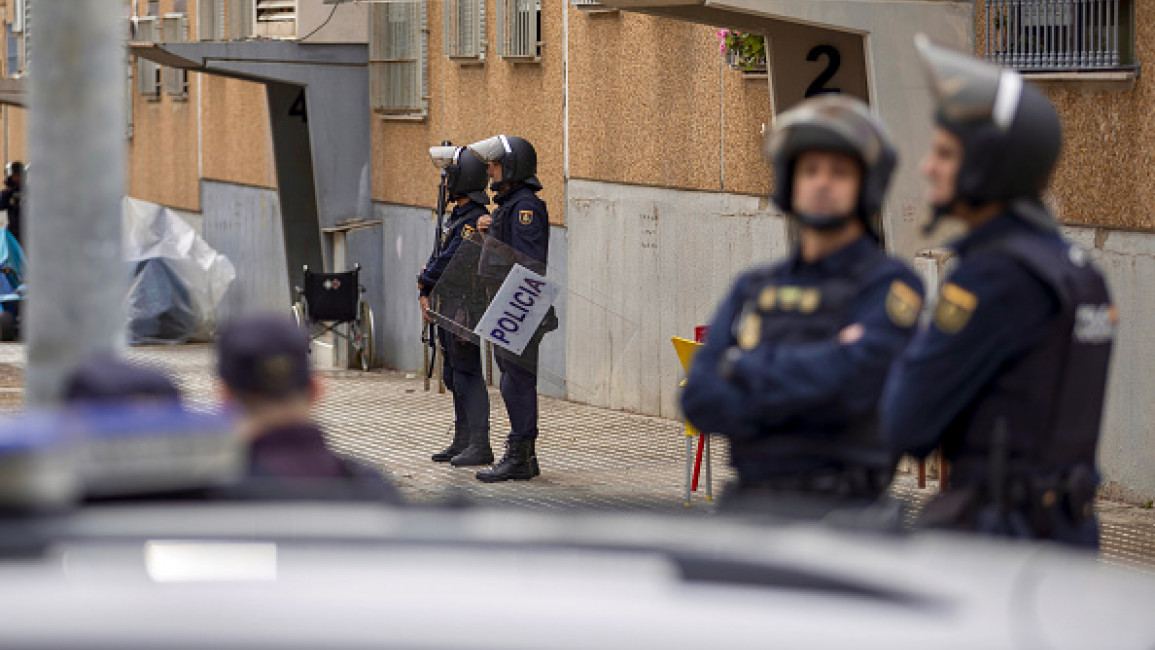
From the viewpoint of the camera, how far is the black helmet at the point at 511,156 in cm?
1110

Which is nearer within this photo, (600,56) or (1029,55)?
(1029,55)

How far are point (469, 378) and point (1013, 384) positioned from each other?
8.03 metres

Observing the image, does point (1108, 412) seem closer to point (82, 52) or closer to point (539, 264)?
point (539, 264)

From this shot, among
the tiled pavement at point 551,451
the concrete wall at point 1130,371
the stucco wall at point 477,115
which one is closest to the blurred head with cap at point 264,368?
the tiled pavement at point 551,451

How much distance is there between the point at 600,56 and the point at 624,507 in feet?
43.7

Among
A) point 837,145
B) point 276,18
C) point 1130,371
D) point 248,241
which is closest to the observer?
point 837,145

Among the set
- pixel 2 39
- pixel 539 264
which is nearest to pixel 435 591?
pixel 539 264

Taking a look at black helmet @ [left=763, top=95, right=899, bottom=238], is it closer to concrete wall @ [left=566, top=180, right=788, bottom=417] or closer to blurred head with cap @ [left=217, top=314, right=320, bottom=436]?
blurred head with cap @ [left=217, top=314, right=320, bottom=436]

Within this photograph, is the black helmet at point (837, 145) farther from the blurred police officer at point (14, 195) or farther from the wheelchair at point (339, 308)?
the blurred police officer at point (14, 195)

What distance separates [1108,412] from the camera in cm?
1019

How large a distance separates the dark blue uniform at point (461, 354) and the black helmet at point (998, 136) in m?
7.64

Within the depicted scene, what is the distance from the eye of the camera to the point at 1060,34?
1051cm

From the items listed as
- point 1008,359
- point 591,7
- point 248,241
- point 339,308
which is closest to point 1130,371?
point 591,7

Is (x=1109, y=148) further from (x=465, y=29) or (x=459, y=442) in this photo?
(x=465, y=29)
